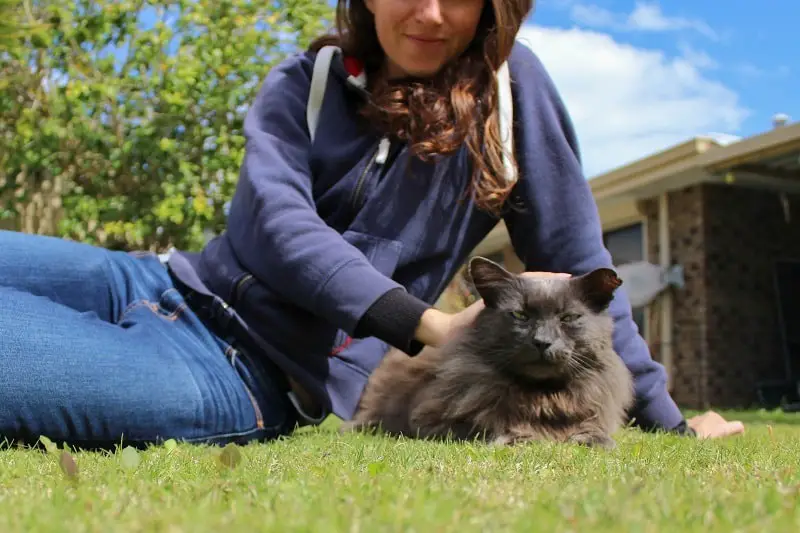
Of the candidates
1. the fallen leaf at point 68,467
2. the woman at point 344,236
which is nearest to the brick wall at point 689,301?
the woman at point 344,236

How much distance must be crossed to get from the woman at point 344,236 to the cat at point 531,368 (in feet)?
0.47

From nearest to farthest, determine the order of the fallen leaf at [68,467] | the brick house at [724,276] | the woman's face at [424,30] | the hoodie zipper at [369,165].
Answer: the fallen leaf at [68,467]
the woman's face at [424,30]
the hoodie zipper at [369,165]
the brick house at [724,276]

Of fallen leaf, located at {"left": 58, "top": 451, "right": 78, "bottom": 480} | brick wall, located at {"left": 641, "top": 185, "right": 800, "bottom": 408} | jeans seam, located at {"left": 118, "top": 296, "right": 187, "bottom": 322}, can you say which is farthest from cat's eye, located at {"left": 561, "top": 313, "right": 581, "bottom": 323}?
brick wall, located at {"left": 641, "top": 185, "right": 800, "bottom": 408}

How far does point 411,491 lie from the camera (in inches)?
49.2

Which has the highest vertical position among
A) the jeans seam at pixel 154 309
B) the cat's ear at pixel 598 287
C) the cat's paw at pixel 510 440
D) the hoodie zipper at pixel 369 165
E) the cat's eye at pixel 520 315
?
the hoodie zipper at pixel 369 165

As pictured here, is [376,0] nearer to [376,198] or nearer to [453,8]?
[453,8]

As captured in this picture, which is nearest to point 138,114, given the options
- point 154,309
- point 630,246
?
point 154,309

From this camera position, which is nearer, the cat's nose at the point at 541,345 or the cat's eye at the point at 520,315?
the cat's nose at the point at 541,345

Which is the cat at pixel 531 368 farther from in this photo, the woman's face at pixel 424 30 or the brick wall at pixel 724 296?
the brick wall at pixel 724 296

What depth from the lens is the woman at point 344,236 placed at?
2.57 meters

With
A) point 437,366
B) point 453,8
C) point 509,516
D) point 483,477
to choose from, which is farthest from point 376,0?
point 509,516

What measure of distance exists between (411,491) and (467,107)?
176 centimetres

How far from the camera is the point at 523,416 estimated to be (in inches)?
98.3

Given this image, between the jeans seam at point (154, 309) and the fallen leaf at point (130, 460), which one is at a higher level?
the jeans seam at point (154, 309)
